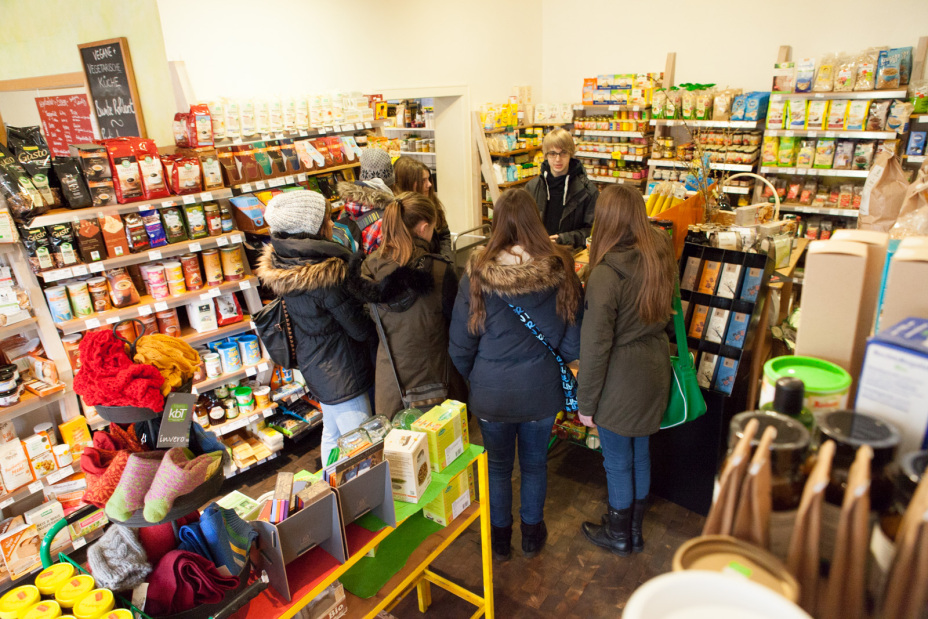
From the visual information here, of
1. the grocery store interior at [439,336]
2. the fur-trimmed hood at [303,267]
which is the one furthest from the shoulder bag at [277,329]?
the fur-trimmed hood at [303,267]

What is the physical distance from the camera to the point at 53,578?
1.48 metres

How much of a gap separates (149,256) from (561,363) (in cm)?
242

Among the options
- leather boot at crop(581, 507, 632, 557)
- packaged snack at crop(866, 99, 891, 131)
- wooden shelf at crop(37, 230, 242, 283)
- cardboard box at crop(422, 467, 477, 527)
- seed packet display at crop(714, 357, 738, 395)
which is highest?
packaged snack at crop(866, 99, 891, 131)

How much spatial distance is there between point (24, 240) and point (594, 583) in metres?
3.31

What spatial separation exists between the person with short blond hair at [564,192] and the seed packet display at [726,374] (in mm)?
1417

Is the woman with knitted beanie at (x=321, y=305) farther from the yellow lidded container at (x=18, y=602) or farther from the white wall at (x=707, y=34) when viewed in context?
the white wall at (x=707, y=34)

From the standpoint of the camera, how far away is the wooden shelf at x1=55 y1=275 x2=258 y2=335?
3.06 meters

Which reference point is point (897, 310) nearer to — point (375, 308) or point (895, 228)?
point (895, 228)

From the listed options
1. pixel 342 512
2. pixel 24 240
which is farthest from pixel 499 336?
pixel 24 240

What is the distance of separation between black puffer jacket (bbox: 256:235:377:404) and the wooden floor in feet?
3.58

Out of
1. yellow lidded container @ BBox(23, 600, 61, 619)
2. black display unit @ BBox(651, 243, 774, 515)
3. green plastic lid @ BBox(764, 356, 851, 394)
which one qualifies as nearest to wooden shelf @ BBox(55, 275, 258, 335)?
yellow lidded container @ BBox(23, 600, 61, 619)

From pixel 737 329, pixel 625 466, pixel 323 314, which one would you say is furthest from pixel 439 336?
pixel 737 329

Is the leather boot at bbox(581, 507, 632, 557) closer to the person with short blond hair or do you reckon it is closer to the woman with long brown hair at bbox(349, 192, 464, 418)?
the woman with long brown hair at bbox(349, 192, 464, 418)

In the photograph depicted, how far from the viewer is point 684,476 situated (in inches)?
127
